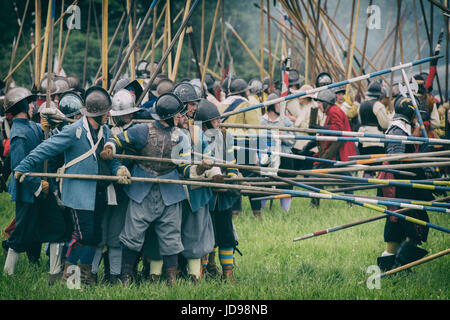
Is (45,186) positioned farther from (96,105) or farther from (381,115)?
(381,115)

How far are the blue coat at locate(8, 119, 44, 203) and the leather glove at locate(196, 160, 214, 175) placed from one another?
1631mm

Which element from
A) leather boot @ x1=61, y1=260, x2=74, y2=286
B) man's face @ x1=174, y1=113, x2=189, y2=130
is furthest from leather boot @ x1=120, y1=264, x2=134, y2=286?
man's face @ x1=174, y1=113, x2=189, y2=130

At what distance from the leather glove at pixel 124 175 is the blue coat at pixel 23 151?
926 millimetres

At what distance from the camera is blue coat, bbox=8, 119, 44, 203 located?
607 cm

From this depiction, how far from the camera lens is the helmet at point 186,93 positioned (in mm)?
6973

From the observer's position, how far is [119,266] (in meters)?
6.09

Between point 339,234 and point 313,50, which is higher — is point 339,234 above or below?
below

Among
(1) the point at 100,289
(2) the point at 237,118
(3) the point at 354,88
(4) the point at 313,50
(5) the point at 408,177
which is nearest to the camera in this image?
(1) the point at 100,289

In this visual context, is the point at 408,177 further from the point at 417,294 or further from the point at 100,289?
the point at 100,289

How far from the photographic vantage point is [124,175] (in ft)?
18.6

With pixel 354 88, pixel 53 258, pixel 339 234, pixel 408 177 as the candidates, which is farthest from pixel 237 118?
pixel 354 88

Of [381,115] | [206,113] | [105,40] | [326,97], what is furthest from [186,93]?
[381,115]

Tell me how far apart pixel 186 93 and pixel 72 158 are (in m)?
1.72

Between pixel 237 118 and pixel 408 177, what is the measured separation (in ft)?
11.6
